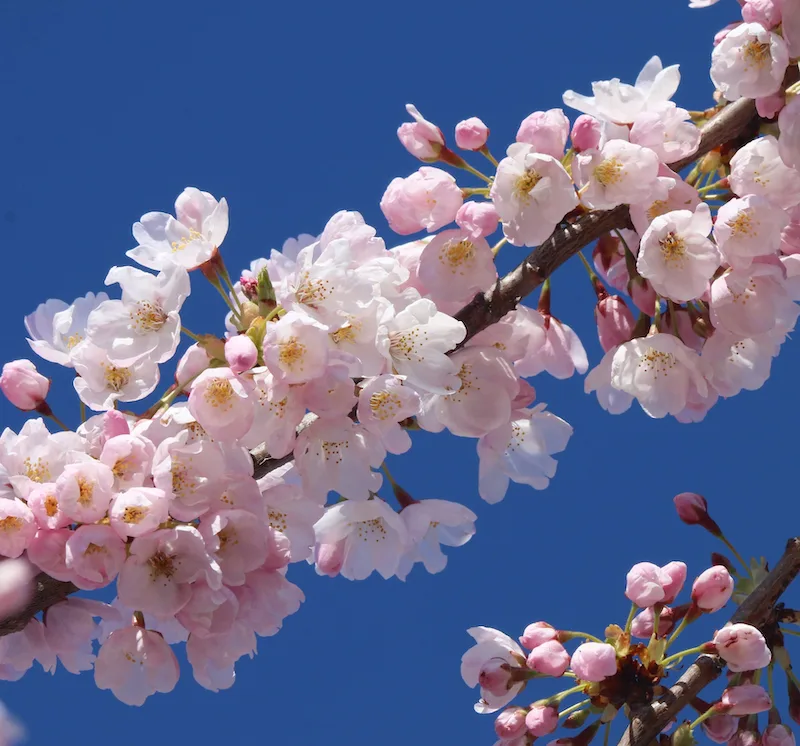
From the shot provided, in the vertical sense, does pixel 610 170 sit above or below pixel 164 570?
above

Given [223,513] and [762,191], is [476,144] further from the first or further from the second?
[223,513]

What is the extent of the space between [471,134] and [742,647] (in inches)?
31.1

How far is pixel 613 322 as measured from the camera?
125 centimetres

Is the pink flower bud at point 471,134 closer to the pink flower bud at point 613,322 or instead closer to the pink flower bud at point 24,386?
the pink flower bud at point 613,322

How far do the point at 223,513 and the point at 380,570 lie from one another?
345mm

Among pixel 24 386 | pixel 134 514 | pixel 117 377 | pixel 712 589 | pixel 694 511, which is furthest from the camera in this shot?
pixel 694 511

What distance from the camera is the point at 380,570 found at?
1267mm

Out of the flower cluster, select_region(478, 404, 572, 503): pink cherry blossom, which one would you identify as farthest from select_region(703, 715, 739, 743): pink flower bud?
select_region(478, 404, 572, 503): pink cherry blossom

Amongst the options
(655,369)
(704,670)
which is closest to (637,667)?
(704,670)

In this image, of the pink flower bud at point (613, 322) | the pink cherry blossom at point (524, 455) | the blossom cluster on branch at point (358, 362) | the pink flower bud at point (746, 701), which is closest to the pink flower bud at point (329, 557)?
the blossom cluster on branch at point (358, 362)

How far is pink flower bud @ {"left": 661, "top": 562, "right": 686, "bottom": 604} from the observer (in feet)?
5.00

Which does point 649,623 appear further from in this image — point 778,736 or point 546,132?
point 546,132

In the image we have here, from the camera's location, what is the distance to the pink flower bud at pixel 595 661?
1400mm

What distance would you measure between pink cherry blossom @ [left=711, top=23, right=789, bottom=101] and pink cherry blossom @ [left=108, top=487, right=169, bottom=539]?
0.76 metres
